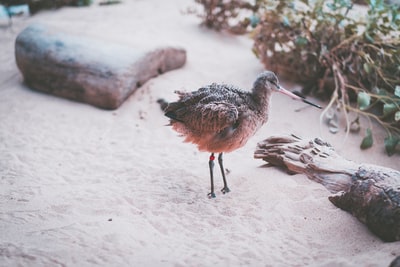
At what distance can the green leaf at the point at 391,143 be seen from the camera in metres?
5.36

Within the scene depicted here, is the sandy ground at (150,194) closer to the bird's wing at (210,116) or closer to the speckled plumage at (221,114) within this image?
the speckled plumage at (221,114)

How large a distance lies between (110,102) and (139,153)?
1.39 m

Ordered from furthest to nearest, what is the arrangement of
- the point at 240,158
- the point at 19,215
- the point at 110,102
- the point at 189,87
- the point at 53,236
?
the point at 189,87 < the point at 110,102 < the point at 240,158 < the point at 19,215 < the point at 53,236

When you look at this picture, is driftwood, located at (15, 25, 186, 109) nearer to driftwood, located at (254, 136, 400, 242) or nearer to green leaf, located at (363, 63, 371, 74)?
driftwood, located at (254, 136, 400, 242)

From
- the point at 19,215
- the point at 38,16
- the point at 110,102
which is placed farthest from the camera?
the point at 38,16

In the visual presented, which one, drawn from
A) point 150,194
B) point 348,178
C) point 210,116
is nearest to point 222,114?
point 210,116

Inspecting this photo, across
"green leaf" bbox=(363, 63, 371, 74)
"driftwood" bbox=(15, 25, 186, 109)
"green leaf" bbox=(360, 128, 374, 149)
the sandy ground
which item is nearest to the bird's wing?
the sandy ground

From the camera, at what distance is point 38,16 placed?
1062 centimetres

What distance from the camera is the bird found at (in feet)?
13.5

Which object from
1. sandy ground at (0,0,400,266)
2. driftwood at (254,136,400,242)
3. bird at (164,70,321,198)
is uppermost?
bird at (164,70,321,198)

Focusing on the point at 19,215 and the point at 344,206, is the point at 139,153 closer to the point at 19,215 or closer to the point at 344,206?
the point at 19,215

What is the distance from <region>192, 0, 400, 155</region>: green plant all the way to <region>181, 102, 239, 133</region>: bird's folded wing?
2163 millimetres

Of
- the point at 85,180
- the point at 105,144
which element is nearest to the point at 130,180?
the point at 85,180

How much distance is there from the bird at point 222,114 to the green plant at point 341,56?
1750 mm
